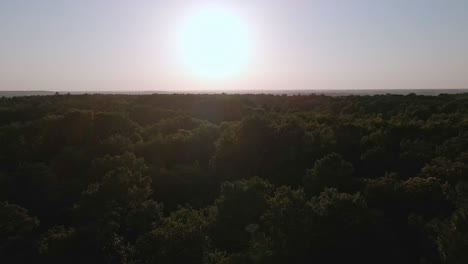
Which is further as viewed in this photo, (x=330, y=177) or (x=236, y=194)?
(x=330, y=177)

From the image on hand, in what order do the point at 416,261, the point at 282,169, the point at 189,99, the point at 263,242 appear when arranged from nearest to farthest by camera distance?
the point at 263,242
the point at 416,261
the point at 282,169
the point at 189,99

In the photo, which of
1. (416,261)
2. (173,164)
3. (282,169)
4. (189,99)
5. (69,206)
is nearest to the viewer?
(416,261)

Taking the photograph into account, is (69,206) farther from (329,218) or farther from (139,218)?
(329,218)

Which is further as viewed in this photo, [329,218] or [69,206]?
[69,206]

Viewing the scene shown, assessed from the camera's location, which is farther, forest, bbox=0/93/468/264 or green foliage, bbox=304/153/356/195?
green foliage, bbox=304/153/356/195

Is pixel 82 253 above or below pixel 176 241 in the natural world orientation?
below

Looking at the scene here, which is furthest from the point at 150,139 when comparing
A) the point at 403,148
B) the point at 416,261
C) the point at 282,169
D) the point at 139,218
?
the point at 416,261

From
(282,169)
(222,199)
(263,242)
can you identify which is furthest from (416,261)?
(282,169)

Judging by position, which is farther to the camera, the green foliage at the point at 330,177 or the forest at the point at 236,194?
the green foliage at the point at 330,177
